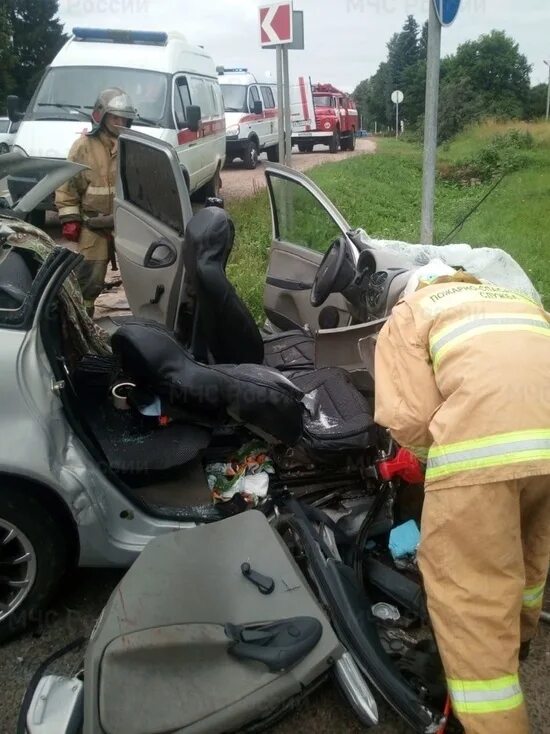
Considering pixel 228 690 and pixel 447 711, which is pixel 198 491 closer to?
pixel 228 690

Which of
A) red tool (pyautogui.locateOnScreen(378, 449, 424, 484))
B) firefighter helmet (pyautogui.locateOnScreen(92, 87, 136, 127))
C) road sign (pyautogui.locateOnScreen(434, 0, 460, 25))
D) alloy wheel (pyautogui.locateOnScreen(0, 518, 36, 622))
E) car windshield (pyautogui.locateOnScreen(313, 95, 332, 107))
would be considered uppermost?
car windshield (pyautogui.locateOnScreen(313, 95, 332, 107))

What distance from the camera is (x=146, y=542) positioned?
7.68 feet

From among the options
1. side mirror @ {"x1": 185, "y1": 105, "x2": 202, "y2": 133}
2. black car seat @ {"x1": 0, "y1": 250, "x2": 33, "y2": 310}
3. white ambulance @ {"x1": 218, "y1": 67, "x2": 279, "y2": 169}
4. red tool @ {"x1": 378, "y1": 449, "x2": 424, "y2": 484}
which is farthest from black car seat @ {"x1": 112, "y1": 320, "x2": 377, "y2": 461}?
white ambulance @ {"x1": 218, "y1": 67, "x2": 279, "y2": 169}

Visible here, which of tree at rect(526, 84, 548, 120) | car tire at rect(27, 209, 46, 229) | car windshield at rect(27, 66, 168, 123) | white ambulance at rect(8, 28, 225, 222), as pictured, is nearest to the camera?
car tire at rect(27, 209, 46, 229)

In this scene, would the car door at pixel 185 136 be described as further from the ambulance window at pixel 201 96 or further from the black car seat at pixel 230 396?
the black car seat at pixel 230 396

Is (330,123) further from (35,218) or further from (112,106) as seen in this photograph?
(35,218)

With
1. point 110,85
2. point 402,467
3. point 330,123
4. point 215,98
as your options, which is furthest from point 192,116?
point 330,123

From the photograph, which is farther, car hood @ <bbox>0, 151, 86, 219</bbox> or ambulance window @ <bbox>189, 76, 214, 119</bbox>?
ambulance window @ <bbox>189, 76, 214, 119</bbox>

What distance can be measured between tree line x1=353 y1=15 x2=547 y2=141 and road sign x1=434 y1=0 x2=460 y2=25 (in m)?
39.6

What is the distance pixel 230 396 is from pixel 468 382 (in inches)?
40.4

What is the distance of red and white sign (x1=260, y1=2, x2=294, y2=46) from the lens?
17.9 feet

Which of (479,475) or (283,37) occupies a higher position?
(283,37)

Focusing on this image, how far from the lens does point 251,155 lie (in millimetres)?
16969

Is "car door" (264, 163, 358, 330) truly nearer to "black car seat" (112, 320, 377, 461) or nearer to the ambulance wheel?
"black car seat" (112, 320, 377, 461)
